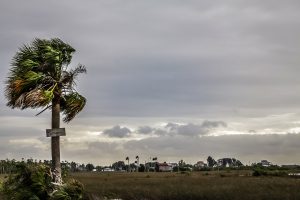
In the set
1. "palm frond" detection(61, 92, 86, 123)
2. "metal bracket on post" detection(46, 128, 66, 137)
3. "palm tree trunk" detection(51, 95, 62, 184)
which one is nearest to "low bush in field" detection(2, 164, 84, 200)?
"palm tree trunk" detection(51, 95, 62, 184)

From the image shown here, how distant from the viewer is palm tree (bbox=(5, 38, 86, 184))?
15398 millimetres

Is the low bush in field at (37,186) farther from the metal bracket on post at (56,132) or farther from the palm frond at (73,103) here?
the palm frond at (73,103)

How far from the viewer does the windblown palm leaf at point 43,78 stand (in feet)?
50.4

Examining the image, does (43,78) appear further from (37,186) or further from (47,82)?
(37,186)

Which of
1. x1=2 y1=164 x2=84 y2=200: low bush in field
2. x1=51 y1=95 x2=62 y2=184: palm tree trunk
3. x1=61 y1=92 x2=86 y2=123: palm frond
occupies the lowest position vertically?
x1=2 y1=164 x2=84 y2=200: low bush in field

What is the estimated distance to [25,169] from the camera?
52.0ft

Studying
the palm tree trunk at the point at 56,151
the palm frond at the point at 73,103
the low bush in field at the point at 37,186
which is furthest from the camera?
the palm frond at the point at 73,103

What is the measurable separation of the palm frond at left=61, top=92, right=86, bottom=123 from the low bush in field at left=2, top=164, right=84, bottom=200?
1992mm

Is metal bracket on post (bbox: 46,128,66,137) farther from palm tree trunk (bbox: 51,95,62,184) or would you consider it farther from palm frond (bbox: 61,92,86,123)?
palm frond (bbox: 61,92,86,123)

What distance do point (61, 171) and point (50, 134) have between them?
172 cm

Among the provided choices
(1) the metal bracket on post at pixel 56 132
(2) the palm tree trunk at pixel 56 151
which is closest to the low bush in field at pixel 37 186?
(2) the palm tree trunk at pixel 56 151

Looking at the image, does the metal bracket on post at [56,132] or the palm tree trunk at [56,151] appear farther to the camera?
the palm tree trunk at [56,151]

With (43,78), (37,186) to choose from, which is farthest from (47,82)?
(37,186)

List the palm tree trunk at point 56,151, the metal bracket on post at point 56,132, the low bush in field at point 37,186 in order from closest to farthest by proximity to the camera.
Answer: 1. the low bush in field at point 37,186
2. the metal bracket on post at point 56,132
3. the palm tree trunk at point 56,151
